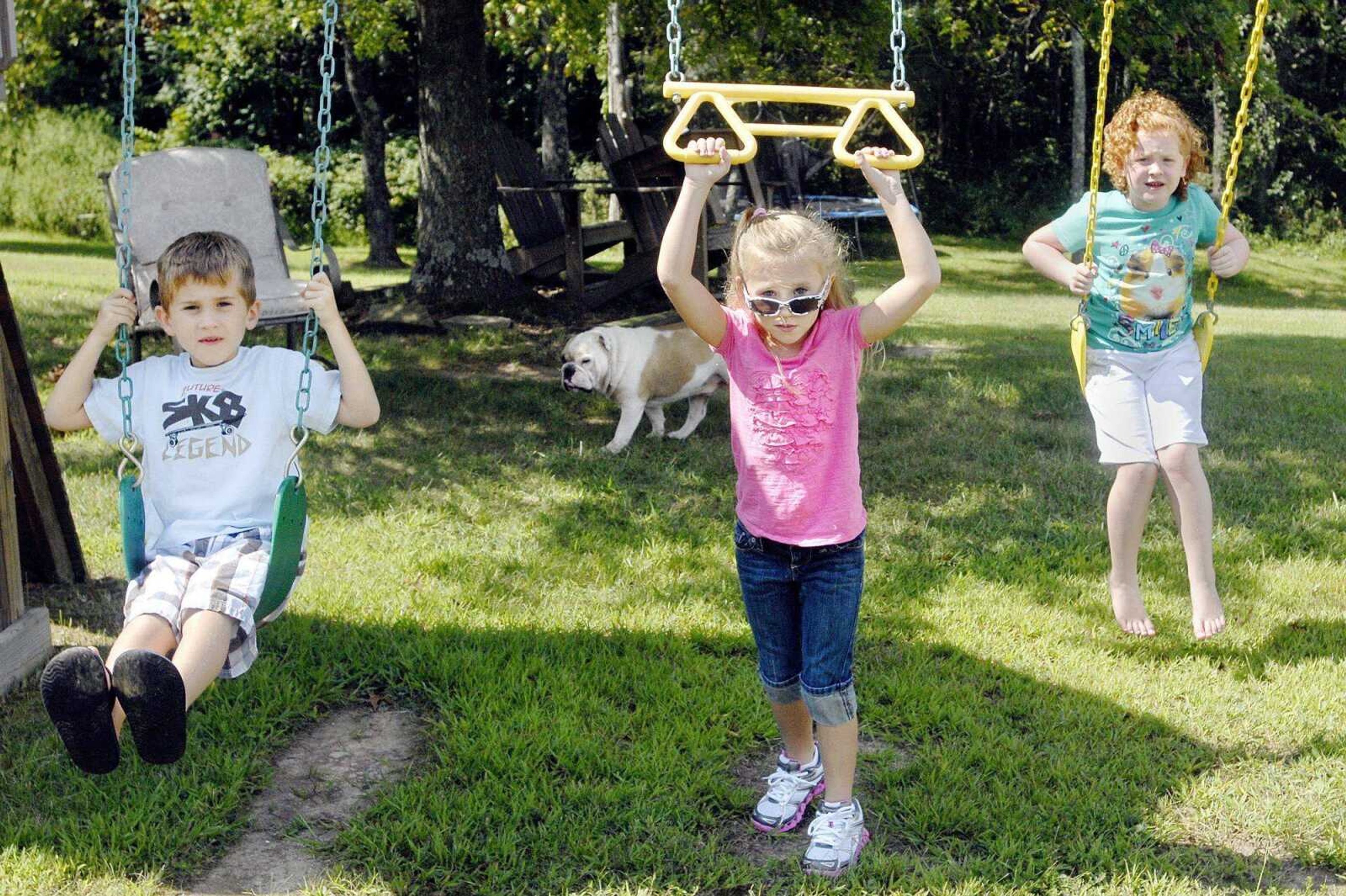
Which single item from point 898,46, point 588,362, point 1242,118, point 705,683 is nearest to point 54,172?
point 588,362

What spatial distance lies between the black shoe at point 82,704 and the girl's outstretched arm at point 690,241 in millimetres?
1498

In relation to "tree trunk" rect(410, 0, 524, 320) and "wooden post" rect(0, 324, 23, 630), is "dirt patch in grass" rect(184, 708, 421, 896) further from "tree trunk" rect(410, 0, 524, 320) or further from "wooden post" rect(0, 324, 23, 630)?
"tree trunk" rect(410, 0, 524, 320)

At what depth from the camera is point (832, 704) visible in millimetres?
3115

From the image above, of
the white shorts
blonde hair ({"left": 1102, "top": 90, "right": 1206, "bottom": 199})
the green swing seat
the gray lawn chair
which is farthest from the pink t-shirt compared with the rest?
the gray lawn chair

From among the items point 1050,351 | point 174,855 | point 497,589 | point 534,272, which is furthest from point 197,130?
point 174,855

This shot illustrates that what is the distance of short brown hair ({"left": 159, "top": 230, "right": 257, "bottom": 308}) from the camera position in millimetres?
3332

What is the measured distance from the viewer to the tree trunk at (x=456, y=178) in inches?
411

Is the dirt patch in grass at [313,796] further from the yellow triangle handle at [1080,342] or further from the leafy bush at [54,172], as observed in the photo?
the leafy bush at [54,172]

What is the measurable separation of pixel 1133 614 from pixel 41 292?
10.8m

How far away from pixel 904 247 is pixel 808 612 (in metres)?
0.87

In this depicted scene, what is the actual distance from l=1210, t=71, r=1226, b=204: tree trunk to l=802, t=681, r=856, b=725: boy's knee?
20.7 meters

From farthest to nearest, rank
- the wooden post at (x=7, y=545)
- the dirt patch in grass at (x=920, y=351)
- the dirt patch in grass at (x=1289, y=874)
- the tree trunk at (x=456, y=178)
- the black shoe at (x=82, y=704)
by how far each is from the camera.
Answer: the tree trunk at (x=456, y=178), the dirt patch in grass at (x=920, y=351), the wooden post at (x=7, y=545), the dirt patch in grass at (x=1289, y=874), the black shoe at (x=82, y=704)

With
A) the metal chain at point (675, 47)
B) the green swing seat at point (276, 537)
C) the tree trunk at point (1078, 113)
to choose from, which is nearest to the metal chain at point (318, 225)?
the green swing seat at point (276, 537)

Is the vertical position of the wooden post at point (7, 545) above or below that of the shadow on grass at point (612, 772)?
above
